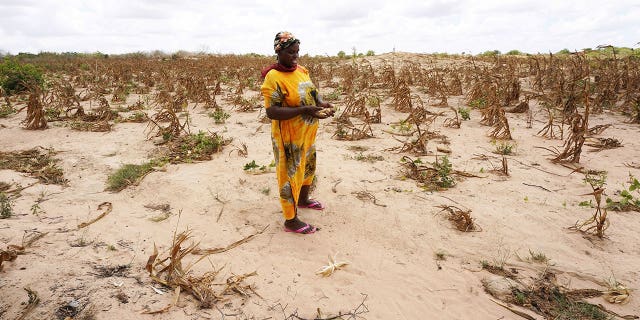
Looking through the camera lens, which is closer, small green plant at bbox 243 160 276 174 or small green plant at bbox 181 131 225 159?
small green plant at bbox 243 160 276 174

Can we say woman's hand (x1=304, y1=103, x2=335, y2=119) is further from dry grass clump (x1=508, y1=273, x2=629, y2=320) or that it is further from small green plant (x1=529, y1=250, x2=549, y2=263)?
small green plant (x1=529, y1=250, x2=549, y2=263)

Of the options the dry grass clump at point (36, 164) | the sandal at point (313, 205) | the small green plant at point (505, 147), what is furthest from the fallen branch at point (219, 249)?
the small green plant at point (505, 147)

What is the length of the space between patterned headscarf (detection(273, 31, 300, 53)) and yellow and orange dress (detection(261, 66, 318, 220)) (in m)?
0.18

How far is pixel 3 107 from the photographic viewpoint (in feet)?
25.3

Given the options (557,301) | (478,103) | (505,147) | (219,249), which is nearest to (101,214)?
(219,249)

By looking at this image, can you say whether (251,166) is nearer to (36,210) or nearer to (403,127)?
(36,210)

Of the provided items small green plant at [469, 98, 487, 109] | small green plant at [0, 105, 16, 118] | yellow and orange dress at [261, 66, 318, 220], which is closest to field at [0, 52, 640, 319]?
yellow and orange dress at [261, 66, 318, 220]

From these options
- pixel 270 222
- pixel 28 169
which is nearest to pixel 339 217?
pixel 270 222

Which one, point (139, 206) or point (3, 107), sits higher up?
point (3, 107)

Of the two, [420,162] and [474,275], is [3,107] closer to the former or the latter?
[420,162]

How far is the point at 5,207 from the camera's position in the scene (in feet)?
11.8

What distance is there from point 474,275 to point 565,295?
59cm

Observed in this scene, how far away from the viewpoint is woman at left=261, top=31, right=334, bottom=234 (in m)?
2.76

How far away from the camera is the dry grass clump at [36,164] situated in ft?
14.7
